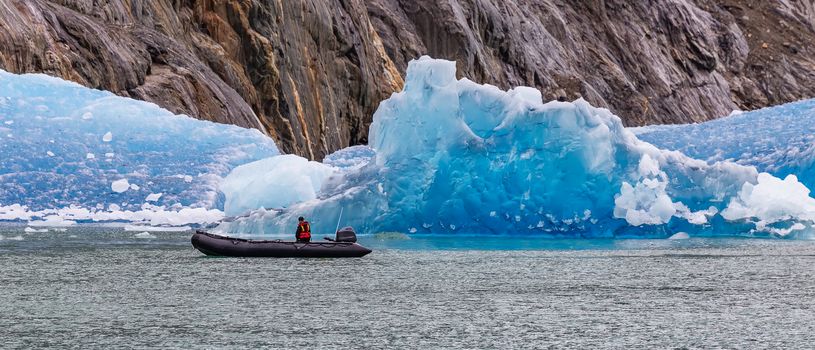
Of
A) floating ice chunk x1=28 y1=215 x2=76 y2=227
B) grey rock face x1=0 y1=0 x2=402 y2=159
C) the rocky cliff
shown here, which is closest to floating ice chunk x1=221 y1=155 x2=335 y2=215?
floating ice chunk x1=28 y1=215 x2=76 y2=227

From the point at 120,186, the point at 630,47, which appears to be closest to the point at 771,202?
the point at 120,186

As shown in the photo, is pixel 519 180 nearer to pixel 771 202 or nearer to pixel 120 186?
pixel 771 202

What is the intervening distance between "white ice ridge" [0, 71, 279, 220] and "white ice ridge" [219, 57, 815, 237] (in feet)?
21.7

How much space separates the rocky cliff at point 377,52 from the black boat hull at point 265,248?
1748cm

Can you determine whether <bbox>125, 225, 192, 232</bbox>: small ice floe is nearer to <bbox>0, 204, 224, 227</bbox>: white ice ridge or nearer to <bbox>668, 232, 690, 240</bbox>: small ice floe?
<bbox>0, 204, 224, 227</bbox>: white ice ridge

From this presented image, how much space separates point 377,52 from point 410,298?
168ft

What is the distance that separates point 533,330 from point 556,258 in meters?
11.7

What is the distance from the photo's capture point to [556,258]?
30.9 m

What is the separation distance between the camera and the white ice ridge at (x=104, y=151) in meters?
43.4

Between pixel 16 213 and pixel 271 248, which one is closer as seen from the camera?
pixel 271 248

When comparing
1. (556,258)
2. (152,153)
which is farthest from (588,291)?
(152,153)

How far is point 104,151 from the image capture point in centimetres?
4512

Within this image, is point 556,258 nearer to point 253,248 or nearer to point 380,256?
point 380,256

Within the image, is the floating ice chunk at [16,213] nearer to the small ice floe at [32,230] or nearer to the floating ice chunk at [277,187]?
the small ice floe at [32,230]
